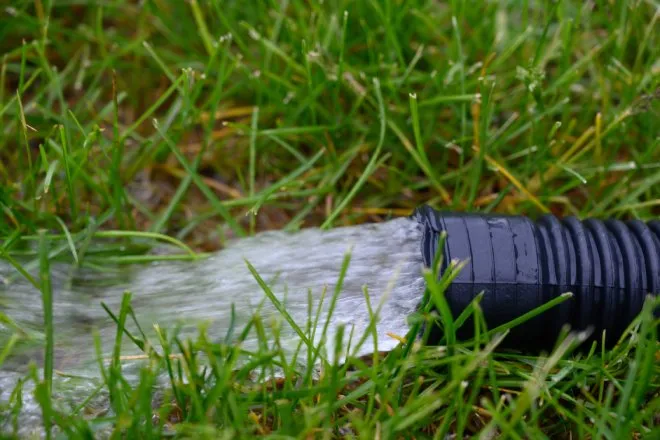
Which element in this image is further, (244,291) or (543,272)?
(244,291)

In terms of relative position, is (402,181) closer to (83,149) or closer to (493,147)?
(493,147)

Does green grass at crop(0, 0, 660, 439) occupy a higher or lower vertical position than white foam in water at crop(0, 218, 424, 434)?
higher

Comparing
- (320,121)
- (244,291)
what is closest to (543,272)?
(244,291)

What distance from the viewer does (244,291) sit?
1542 millimetres

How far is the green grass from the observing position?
66.6 inches

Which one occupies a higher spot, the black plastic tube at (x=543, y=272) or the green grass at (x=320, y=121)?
the green grass at (x=320, y=121)

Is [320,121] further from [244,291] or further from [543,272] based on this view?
[543,272]

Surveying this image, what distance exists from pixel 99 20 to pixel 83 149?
547 millimetres

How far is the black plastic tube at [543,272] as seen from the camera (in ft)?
4.38

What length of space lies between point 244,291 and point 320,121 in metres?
0.51

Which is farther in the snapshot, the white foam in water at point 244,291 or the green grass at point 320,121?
the green grass at point 320,121

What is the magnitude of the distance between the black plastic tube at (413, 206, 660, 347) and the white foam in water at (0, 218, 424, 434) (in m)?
0.11

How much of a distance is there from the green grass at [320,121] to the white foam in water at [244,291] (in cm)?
5

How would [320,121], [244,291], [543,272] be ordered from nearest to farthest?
[543,272] < [244,291] < [320,121]
